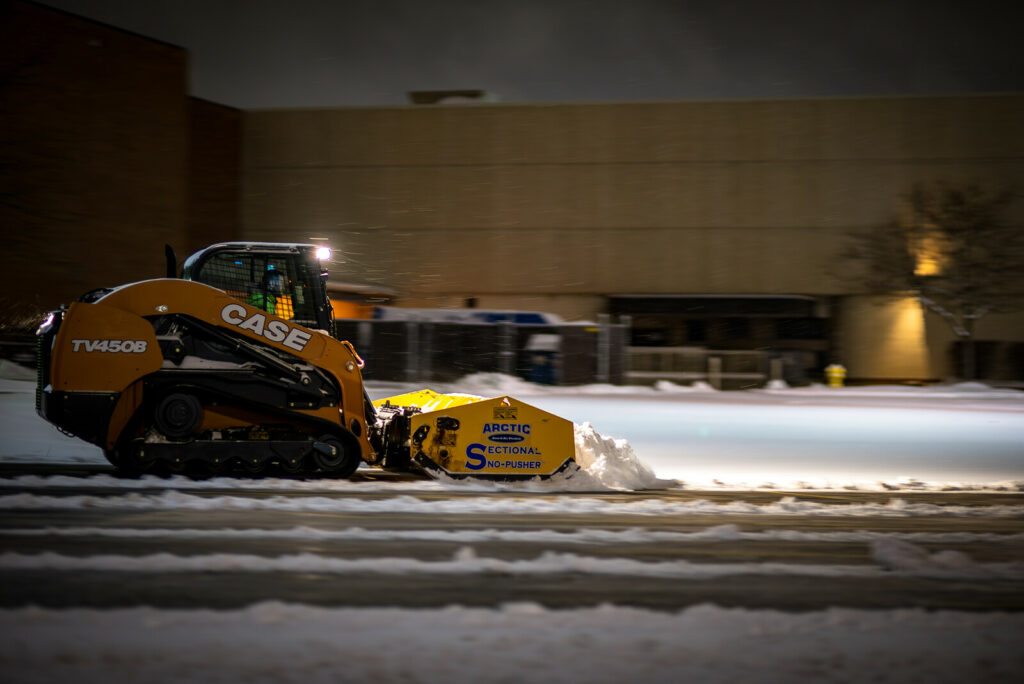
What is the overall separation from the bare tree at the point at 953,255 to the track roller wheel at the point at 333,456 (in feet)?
100.0

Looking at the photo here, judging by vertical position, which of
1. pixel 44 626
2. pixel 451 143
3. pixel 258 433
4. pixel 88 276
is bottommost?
pixel 44 626

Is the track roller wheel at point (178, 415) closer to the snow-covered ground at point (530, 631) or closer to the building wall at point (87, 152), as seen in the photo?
the snow-covered ground at point (530, 631)

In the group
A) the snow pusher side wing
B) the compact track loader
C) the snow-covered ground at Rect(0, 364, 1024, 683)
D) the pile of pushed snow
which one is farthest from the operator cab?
the pile of pushed snow

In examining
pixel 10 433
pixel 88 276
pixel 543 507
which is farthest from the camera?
pixel 88 276

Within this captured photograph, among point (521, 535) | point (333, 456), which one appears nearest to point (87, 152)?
point (333, 456)

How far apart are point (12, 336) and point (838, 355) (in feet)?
97.7

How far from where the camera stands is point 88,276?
3019 centimetres

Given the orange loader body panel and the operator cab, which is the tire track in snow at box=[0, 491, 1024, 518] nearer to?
the orange loader body panel

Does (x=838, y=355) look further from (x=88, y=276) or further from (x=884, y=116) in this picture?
(x=88, y=276)

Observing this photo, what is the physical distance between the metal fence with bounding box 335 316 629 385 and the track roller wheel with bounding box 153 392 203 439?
1493 centimetres

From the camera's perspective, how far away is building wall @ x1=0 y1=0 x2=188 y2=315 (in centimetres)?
2853

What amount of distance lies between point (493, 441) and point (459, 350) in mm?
14699

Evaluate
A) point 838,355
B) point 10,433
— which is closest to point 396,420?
point 10,433

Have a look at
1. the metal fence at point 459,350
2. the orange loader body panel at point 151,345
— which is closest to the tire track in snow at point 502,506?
the orange loader body panel at point 151,345
